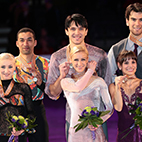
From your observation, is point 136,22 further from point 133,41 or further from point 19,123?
point 19,123

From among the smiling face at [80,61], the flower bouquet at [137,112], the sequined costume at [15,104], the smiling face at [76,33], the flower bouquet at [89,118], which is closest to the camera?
the flower bouquet at [89,118]

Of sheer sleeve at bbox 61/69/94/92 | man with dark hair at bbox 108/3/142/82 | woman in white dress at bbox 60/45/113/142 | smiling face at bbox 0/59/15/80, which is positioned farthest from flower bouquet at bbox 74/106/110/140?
smiling face at bbox 0/59/15/80

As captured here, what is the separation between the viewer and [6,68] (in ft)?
16.6

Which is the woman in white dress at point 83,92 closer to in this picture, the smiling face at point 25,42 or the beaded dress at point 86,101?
the beaded dress at point 86,101

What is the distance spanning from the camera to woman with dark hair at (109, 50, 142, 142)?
5.07 meters

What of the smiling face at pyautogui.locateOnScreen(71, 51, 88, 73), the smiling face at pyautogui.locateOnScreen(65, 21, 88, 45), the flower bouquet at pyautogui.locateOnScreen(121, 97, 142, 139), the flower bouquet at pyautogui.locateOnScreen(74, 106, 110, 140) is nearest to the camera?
the flower bouquet at pyautogui.locateOnScreen(74, 106, 110, 140)

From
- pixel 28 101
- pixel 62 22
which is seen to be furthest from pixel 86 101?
pixel 62 22

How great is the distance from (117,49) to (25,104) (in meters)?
1.39

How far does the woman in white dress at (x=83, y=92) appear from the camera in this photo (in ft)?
16.0

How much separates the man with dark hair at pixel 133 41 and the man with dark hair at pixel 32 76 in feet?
3.01

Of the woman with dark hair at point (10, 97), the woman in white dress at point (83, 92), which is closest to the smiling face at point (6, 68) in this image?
the woman with dark hair at point (10, 97)

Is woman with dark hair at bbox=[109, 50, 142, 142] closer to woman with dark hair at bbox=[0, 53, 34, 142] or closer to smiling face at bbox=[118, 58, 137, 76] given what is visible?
smiling face at bbox=[118, 58, 137, 76]

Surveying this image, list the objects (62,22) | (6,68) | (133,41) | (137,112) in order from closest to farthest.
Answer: (137,112)
(6,68)
(133,41)
(62,22)

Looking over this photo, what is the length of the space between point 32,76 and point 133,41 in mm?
1368
